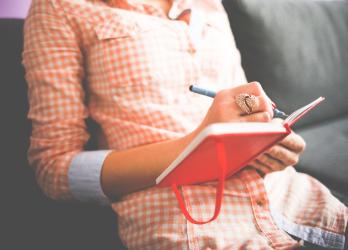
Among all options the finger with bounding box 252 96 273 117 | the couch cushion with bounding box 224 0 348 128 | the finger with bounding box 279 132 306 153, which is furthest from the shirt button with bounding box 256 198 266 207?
the couch cushion with bounding box 224 0 348 128

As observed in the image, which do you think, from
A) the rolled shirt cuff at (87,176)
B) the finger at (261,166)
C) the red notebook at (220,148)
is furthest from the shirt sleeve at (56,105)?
the finger at (261,166)

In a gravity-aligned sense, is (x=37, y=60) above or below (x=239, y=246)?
above

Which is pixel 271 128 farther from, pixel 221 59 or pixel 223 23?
pixel 223 23

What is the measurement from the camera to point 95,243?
0.70 metres

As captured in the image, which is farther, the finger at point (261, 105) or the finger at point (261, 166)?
the finger at point (261, 166)

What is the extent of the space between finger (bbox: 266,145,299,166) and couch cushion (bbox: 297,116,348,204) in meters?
0.34

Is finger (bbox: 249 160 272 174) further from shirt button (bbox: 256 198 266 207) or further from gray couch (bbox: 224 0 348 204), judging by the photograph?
gray couch (bbox: 224 0 348 204)

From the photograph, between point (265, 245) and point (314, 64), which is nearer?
point (265, 245)

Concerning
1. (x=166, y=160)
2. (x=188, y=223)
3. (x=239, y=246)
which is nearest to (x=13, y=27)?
(x=166, y=160)

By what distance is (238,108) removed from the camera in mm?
534

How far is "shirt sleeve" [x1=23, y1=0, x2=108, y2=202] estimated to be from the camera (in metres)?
0.66

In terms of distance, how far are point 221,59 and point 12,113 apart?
0.63 metres

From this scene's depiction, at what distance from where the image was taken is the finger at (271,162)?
25.0 inches

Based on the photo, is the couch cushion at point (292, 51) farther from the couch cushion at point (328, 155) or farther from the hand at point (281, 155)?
the hand at point (281, 155)
